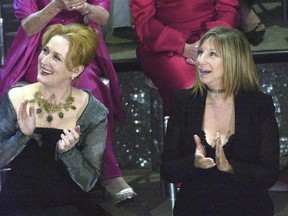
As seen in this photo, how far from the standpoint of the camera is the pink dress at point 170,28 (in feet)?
11.6

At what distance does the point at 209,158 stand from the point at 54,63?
0.67 m

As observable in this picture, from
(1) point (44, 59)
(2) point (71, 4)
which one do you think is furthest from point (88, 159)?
(2) point (71, 4)

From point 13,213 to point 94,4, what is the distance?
1.12 meters

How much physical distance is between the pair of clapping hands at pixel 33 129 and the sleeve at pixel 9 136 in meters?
0.07

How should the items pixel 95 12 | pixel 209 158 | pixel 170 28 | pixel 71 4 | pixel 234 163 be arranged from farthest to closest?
pixel 170 28 → pixel 95 12 → pixel 71 4 → pixel 234 163 → pixel 209 158

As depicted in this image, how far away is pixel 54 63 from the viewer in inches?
112

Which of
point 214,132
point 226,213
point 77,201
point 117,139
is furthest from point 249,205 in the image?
point 117,139

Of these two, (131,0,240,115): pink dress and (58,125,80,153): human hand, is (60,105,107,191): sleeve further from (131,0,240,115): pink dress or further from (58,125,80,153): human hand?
(131,0,240,115): pink dress

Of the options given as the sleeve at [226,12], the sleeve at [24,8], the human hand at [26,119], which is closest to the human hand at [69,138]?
the human hand at [26,119]

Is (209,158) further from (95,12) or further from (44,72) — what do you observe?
(95,12)

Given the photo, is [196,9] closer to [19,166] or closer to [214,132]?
[214,132]

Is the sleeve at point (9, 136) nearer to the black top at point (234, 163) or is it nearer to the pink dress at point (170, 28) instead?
the black top at point (234, 163)

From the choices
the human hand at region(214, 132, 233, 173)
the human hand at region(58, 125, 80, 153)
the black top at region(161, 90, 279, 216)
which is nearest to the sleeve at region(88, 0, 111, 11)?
the black top at region(161, 90, 279, 216)

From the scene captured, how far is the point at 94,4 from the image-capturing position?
138 inches
